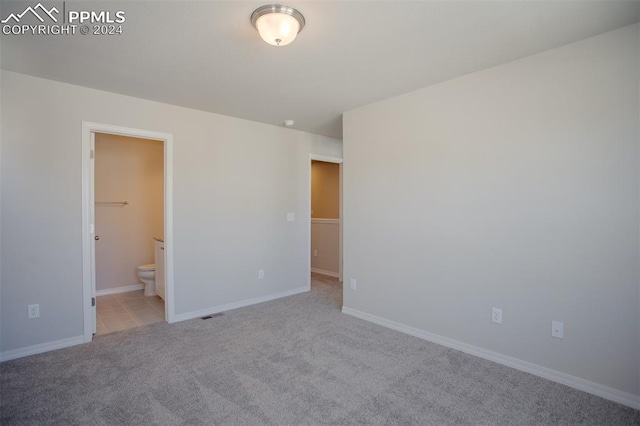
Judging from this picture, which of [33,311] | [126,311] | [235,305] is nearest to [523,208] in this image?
[235,305]

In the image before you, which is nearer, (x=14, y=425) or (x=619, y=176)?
(x=14, y=425)

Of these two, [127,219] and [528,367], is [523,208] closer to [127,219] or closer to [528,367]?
[528,367]

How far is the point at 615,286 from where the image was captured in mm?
2148

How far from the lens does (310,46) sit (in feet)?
7.58

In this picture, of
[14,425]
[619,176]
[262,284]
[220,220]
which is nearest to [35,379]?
[14,425]

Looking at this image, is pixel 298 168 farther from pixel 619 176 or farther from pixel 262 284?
pixel 619 176

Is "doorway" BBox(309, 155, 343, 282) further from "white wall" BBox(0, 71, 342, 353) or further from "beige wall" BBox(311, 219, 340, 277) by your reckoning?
"white wall" BBox(0, 71, 342, 353)

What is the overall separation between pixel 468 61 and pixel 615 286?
1.86 metres

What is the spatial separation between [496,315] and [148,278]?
432 centimetres

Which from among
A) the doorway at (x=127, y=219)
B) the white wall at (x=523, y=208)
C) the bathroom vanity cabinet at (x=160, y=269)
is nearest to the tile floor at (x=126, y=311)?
the doorway at (x=127, y=219)

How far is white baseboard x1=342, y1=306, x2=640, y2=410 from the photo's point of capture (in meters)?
2.12

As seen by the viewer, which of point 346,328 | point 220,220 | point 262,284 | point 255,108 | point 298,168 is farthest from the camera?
point 298,168

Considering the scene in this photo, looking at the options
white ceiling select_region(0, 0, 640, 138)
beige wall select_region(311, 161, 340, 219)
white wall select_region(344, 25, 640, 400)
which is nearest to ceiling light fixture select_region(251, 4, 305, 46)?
white ceiling select_region(0, 0, 640, 138)

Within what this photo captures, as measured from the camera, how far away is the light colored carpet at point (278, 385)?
1982mm
